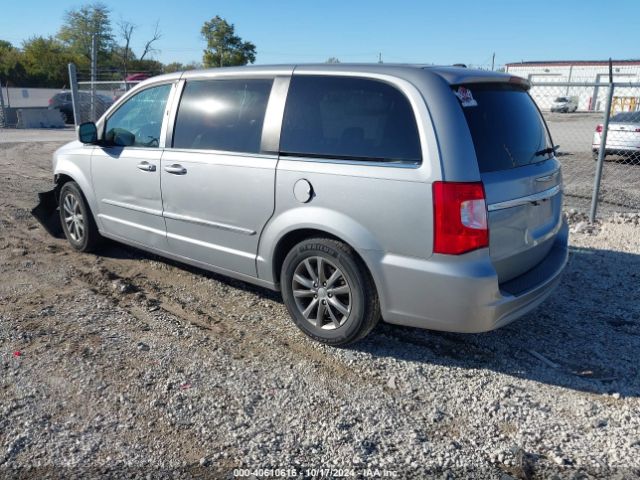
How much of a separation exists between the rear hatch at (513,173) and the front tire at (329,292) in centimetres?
86

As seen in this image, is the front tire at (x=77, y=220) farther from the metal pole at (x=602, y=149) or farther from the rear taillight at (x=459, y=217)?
the metal pole at (x=602, y=149)

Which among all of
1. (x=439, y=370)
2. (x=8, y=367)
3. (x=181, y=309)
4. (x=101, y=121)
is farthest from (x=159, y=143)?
(x=439, y=370)

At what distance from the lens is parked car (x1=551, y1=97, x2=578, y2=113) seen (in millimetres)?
41031

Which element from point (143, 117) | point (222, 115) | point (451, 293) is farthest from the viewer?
point (143, 117)

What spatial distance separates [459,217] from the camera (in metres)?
3.09

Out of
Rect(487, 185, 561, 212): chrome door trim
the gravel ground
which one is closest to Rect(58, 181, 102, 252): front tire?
the gravel ground

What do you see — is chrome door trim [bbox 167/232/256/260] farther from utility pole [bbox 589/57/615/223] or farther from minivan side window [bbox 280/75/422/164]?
utility pole [bbox 589/57/615/223]

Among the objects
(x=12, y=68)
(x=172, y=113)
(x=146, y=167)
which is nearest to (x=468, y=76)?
(x=172, y=113)

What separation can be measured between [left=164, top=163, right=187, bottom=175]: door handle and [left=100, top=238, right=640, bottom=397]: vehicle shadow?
1.17 meters

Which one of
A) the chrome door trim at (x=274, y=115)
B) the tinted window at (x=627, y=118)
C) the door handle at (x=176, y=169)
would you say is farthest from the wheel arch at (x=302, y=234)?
the tinted window at (x=627, y=118)

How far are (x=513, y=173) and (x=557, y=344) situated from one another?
141 centimetres

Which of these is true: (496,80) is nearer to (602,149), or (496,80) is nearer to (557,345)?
(557,345)

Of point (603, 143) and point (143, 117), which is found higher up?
point (143, 117)

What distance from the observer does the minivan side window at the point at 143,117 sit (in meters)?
4.78
